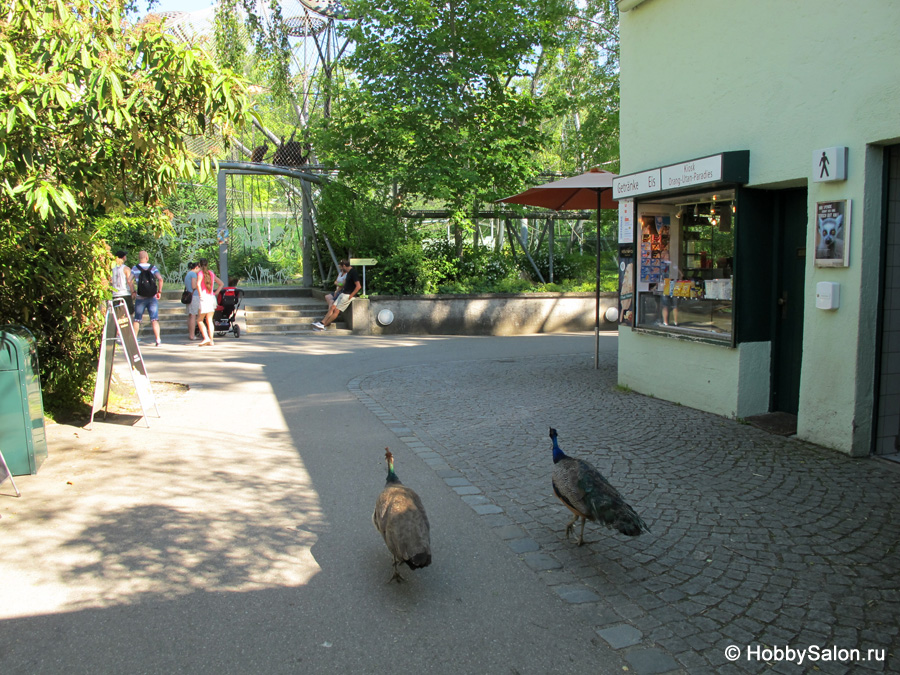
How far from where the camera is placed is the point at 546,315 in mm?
17703

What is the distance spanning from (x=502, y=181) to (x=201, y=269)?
7938 millimetres

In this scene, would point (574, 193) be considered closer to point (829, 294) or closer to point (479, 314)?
point (479, 314)

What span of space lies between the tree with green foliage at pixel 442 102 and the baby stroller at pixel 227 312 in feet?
14.5

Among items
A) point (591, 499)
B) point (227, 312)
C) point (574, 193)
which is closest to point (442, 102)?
point (574, 193)

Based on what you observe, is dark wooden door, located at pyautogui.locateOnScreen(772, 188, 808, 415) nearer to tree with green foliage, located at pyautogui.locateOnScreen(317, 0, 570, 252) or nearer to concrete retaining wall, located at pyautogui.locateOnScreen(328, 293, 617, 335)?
concrete retaining wall, located at pyautogui.locateOnScreen(328, 293, 617, 335)

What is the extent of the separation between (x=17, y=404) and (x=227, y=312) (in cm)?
982

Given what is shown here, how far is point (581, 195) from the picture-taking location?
12117 mm

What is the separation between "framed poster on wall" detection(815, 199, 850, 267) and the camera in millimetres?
6145

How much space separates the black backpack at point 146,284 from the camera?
13664 millimetres

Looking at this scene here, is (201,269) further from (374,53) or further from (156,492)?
(156,492)

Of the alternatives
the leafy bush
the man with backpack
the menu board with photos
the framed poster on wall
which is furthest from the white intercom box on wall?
the man with backpack

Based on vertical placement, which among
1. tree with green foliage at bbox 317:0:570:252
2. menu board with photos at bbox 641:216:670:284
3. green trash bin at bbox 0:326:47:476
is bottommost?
green trash bin at bbox 0:326:47:476

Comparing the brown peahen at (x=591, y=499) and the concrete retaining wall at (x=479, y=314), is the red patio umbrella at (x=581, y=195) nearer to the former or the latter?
the concrete retaining wall at (x=479, y=314)

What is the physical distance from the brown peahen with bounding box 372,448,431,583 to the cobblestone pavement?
Result: 85cm
